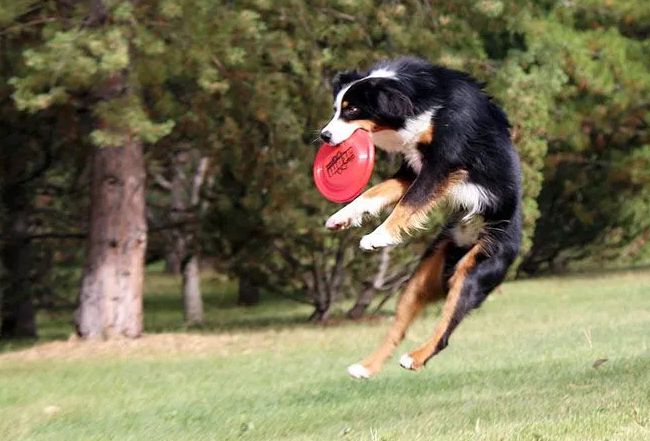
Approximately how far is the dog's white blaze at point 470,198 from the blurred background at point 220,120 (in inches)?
264

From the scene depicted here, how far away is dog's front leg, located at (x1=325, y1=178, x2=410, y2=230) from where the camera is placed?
694cm

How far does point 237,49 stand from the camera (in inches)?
569

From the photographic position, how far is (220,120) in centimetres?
1753

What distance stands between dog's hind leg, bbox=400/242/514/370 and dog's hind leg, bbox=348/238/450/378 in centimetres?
14

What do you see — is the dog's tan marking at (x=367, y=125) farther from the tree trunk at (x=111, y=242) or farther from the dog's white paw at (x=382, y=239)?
the tree trunk at (x=111, y=242)

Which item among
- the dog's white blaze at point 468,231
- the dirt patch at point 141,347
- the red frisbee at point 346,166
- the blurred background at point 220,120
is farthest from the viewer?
the dirt patch at point 141,347

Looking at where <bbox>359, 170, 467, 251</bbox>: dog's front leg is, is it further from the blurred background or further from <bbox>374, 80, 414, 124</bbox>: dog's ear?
the blurred background

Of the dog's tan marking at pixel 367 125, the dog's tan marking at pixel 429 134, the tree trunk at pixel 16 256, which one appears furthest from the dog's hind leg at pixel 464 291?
the tree trunk at pixel 16 256

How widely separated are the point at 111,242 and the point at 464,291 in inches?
384

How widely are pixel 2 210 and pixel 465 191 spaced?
13879 mm

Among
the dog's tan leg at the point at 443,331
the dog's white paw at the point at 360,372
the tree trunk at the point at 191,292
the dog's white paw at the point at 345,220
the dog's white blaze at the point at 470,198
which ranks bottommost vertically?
the tree trunk at the point at 191,292

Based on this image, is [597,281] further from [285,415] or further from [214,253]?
[285,415]

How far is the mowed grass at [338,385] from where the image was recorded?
741 centimetres

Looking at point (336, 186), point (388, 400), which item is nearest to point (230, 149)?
point (388, 400)
